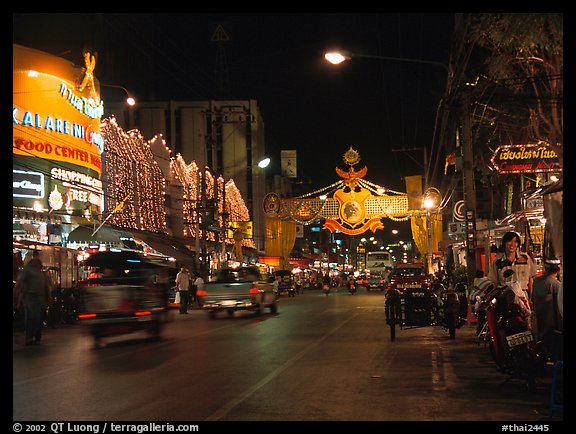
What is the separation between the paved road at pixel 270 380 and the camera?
340 inches

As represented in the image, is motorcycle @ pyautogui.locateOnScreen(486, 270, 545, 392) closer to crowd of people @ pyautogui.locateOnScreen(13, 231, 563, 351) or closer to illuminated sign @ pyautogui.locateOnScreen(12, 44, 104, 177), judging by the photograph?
crowd of people @ pyautogui.locateOnScreen(13, 231, 563, 351)

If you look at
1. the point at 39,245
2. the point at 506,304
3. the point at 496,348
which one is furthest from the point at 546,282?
the point at 39,245

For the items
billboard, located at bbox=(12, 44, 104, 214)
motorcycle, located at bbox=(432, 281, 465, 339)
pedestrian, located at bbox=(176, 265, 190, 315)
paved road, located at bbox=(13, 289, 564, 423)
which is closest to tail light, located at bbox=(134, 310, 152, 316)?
paved road, located at bbox=(13, 289, 564, 423)

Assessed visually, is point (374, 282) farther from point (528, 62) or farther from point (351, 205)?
point (528, 62)

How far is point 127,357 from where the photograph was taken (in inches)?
583

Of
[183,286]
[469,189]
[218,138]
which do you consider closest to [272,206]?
[183,286]

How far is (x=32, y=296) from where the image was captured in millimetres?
17703

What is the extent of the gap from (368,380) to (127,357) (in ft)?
19.3

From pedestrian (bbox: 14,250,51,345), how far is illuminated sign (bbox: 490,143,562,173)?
509 inches

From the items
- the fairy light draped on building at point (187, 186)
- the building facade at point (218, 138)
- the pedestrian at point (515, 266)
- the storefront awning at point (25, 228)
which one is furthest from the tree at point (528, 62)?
the building facade at point (218, 138)

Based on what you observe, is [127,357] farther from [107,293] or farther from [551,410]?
[551,410]

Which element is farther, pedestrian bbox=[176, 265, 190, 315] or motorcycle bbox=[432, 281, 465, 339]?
pedestrian bbox=[176, 265, 190, 315]

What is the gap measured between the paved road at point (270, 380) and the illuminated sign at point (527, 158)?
514cm

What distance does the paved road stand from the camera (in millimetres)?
8641
